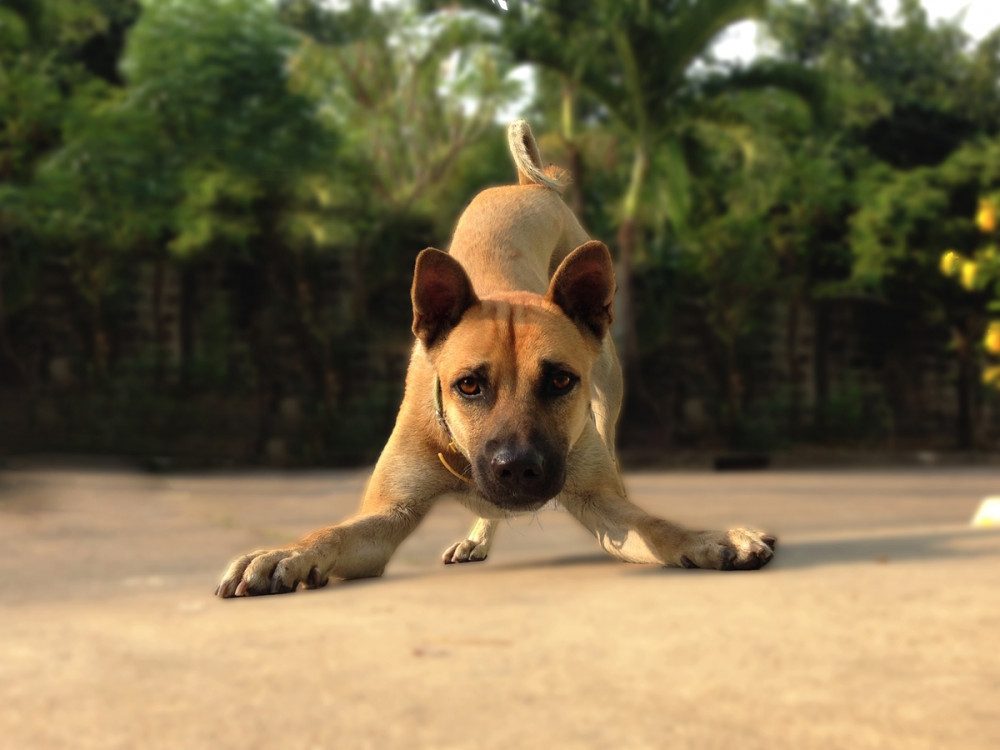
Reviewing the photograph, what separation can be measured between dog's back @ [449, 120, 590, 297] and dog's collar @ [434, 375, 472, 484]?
398mm

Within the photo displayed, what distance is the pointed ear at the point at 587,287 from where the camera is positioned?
81.2 inches

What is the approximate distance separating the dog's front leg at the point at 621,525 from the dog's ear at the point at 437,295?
404 mm

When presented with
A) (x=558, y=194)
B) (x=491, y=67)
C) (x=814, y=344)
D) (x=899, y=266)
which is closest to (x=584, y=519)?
(x=558, y=194)

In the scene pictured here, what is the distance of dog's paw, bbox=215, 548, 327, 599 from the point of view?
1907mm

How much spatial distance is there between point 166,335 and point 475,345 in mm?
3712

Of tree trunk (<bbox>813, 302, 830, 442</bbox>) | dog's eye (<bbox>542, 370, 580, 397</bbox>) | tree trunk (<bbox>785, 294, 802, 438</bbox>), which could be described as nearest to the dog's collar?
dog's eye (<bbox>542, 370, 580, 397</bbox>)

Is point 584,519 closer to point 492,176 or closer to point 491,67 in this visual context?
point 491,67

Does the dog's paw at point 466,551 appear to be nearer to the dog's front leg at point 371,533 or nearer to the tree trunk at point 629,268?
the dog's front leg at point 371,533

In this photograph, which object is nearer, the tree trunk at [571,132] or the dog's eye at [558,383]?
the dog's eye at [558,383]

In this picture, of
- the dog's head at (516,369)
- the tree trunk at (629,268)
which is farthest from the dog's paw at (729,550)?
the tree trunk at (629,268)

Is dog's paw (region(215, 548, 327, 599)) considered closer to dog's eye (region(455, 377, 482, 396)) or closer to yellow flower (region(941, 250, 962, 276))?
dog's eye (region(455, 377, 482, 396))

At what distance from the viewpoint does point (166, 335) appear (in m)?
5.68

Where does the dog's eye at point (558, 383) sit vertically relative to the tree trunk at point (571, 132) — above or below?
below

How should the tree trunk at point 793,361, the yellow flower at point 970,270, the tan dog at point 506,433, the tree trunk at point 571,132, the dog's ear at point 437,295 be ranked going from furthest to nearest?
the yellow flower at point 970,270, the tree trunk at point 793,361, the tree trunk at point 571,132, the tan dog at point 506,433, the dog's ear at point 437,295
